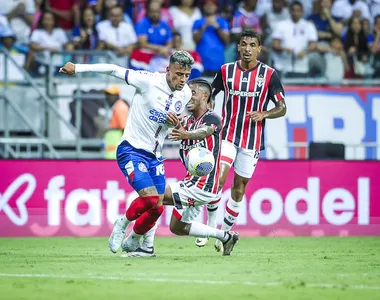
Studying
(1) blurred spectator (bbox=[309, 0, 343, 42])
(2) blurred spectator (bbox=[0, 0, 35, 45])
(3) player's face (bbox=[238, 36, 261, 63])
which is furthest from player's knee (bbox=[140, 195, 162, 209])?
(1) blurred spectator (bbox=[309, 0, 343, 42])

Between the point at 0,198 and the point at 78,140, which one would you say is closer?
the point at 0,198

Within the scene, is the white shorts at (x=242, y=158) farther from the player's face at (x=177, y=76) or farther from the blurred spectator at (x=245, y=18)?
the blurred spectator at (x=245, y=18)

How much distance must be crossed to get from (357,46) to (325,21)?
2.90ft

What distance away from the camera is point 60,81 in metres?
17.6

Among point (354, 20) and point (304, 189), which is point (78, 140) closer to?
point (304, 189)

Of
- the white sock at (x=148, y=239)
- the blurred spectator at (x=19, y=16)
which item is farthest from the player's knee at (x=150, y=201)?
the blurred spectator at (x=19, y=16)

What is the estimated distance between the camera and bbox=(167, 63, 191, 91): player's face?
10414 millimetres

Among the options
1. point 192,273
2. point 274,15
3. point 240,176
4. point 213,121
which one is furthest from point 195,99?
point 274,15

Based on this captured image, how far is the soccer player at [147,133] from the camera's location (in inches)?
409

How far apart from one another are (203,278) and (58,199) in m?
6.74

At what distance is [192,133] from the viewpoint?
1043 centimetres

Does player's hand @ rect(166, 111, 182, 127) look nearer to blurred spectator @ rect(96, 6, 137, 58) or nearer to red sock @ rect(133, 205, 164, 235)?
red sock @ rect(133, 205, 164, 235)

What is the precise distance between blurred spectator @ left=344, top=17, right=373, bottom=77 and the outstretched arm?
9.53m

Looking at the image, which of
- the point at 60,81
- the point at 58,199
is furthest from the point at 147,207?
the point at 60,81
